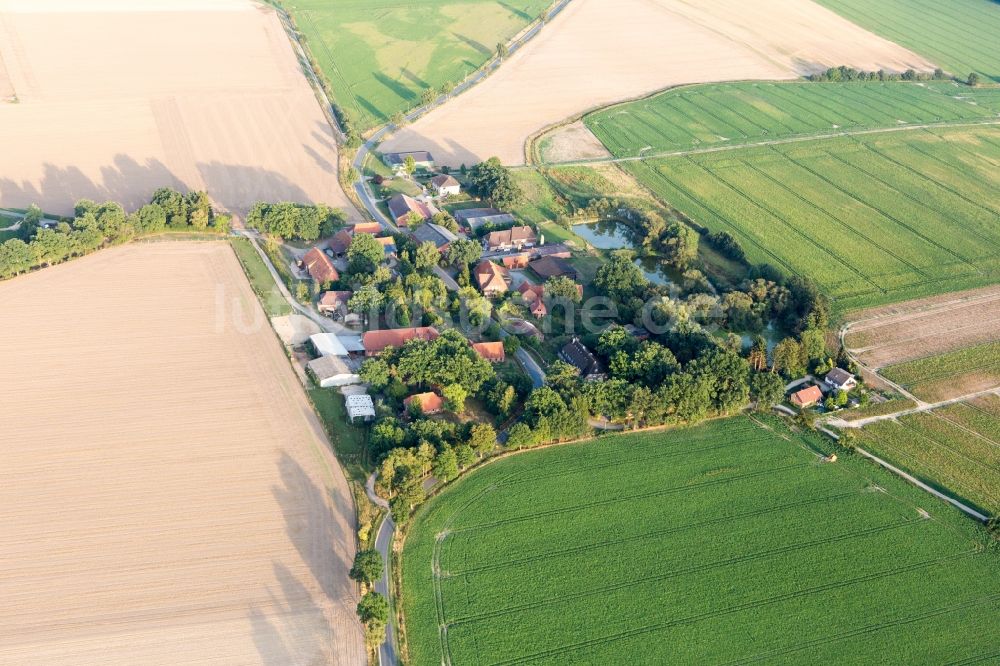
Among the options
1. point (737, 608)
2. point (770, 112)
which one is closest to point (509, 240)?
point (737, 608)

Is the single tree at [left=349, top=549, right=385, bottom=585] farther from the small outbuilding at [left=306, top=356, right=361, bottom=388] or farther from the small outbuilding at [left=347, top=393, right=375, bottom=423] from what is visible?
the small outbuilding at [left=306, top=356, right=361, bottom=388]

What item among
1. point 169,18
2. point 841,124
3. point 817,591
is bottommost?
point 817,591

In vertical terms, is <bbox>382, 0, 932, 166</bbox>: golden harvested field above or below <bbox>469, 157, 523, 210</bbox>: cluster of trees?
above

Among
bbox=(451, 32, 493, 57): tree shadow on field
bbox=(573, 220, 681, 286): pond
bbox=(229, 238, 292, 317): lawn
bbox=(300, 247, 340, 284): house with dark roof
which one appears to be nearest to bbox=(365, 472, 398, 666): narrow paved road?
bbox=(229, 238, 292, 317): lawn

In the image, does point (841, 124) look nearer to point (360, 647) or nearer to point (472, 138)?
point (472, 138)

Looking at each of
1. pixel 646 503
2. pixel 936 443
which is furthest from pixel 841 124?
Answer: pixel 646 503

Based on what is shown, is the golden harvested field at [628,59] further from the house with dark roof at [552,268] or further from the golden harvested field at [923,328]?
the golden harvested field at [923,328]

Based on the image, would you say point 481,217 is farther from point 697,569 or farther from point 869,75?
point 869,75
